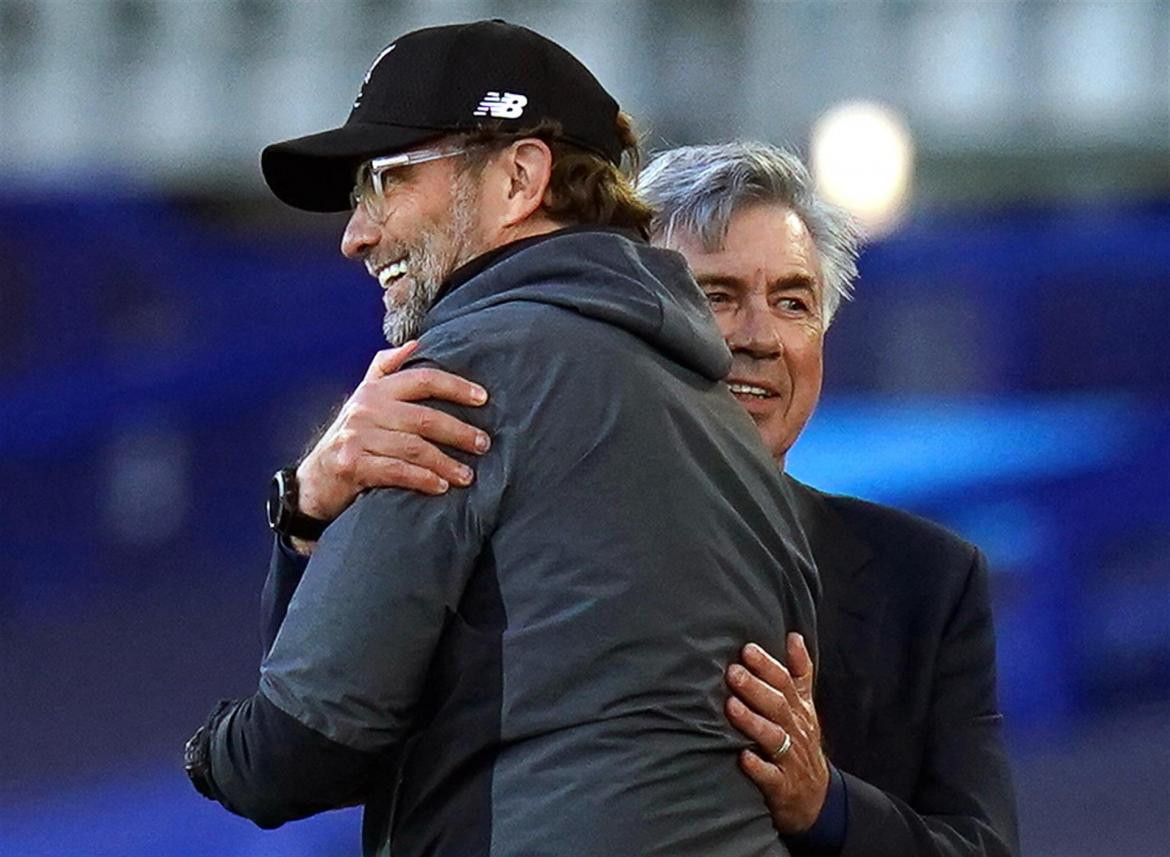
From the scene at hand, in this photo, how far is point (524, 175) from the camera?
159 cm

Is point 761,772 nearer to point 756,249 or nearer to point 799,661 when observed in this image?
point 799,661

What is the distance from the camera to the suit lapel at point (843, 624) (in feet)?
6.23

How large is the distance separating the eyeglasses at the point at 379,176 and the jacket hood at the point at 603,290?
0.38 ft

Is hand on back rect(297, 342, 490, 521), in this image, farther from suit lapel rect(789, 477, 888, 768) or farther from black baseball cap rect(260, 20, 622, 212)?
suit lapel rect(789, 477, 888, 768)

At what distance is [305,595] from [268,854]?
3562 mm

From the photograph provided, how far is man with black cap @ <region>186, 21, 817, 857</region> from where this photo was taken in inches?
54.9

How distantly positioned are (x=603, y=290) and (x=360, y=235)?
0.24 meters

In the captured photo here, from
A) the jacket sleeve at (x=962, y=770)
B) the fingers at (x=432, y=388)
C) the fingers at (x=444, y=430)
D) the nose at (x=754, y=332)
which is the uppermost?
the fingers at (x=432, y=388)

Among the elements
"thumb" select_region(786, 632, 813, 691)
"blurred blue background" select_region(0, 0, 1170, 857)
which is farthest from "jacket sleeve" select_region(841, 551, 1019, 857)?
"blurred blue background" select_region(0, 0, 1170, 857)

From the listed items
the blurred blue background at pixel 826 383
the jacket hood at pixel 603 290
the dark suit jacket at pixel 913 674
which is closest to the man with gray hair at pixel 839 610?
the dark suit jacket at pixel 913 674

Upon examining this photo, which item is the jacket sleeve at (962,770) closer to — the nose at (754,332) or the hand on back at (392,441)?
the nose at (754,332)

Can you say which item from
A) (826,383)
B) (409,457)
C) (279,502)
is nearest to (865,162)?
(826,383)

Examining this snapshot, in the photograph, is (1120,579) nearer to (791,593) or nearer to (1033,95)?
(1033,95)

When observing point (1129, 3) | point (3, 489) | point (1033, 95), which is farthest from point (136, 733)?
point (1129, 3)
